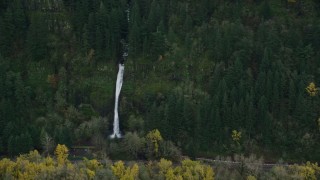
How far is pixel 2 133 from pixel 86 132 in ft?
76.4

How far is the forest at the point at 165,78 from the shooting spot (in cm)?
14975

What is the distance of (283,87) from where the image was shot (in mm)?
155000

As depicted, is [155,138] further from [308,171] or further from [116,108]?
[308,171]

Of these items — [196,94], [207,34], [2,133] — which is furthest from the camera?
[207,34]

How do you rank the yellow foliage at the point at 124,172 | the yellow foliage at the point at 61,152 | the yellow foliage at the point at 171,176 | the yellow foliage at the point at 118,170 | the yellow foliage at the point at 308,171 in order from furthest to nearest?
the yellow foliage at the point at 61,152 → the yellow foliage at the point at 308,171 → the yellow foliage at the point at 118,170 → the yellow foliage at the point at 171,176 → the yellow foliage at the point at 124,172

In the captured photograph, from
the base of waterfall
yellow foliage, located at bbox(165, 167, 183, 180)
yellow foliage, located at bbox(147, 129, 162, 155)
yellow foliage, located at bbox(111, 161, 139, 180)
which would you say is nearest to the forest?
yellow foliage, located at bbox(147, 129, 162, 155)

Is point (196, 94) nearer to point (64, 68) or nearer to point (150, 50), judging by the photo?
point (150, 50)

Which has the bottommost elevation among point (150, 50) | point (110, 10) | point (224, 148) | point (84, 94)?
point (224, 148)

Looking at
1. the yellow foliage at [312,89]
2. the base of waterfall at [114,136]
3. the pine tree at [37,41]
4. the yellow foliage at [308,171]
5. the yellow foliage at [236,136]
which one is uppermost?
the pine tree at [37,41]

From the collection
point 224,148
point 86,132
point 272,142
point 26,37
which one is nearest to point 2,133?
point 86,132

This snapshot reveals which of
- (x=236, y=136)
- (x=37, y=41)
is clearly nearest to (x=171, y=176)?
(x=236, y=136)

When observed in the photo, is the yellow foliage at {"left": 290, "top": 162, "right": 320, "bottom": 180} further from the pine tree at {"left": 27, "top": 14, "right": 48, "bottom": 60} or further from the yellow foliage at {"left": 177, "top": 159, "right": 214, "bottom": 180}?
the pine tree at {"left": 27, "top": 14, "right": 48, "bottom": 60}

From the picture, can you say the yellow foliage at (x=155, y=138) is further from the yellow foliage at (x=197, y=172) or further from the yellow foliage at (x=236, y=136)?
the yellow foliage at (x=236, y=136)

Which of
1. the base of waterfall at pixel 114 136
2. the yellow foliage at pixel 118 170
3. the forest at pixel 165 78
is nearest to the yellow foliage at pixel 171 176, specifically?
the yellow foliage at pixel 118 170
